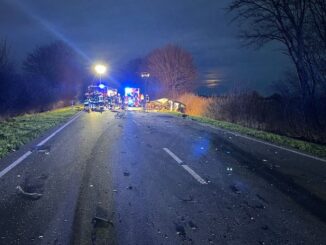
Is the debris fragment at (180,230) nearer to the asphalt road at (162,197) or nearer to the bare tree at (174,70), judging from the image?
the asphalt road at (162,197)

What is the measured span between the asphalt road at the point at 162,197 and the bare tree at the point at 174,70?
59.1 metres

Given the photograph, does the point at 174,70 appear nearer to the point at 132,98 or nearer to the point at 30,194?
the point at 132,98

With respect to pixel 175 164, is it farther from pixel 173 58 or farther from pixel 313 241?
pixel 173 58

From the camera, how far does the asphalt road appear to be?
204 inches

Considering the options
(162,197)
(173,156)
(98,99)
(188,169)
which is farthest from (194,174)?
(98,99)

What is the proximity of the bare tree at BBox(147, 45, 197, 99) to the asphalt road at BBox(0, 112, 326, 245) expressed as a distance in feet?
194

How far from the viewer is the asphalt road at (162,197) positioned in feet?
17.0

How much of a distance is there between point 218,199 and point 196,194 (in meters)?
0.48

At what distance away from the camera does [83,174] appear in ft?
28.8

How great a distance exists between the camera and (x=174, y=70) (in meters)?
74.8

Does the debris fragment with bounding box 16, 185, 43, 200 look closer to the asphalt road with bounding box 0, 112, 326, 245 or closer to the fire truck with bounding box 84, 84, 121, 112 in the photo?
the asphalt road with bounding box 0, 112, 326, 245

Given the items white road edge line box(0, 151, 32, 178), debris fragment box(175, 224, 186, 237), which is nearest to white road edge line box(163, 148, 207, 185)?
debris fragment box(175, 224, 186, 237)

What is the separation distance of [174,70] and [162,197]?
68.8 m

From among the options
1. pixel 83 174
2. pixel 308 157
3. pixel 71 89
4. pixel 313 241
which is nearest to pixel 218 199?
pixel 313 241
